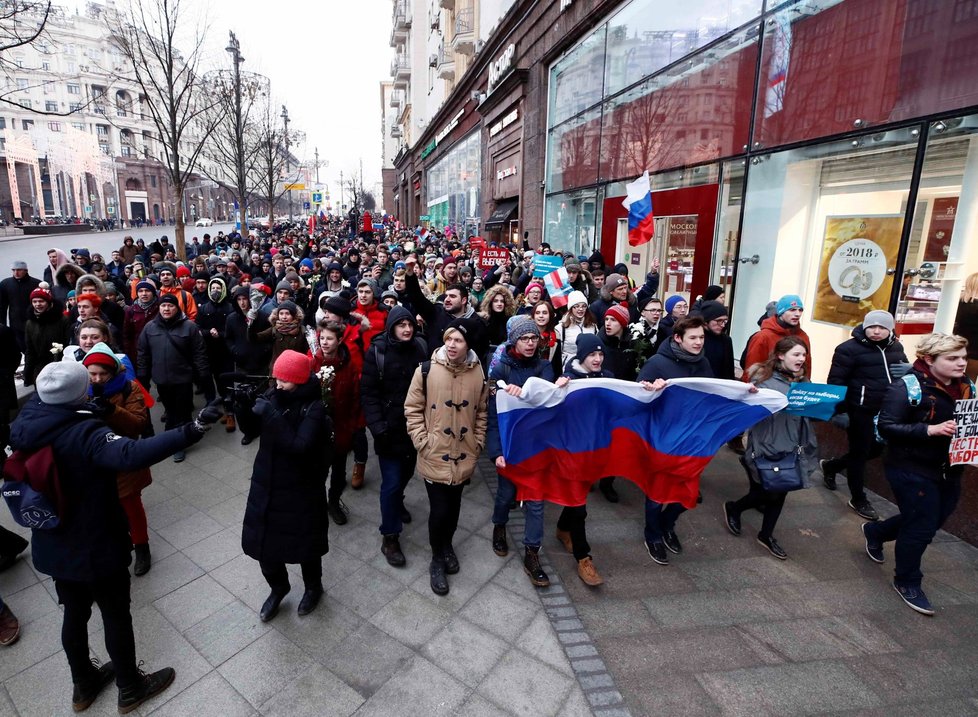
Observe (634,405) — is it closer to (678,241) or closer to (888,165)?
(888,165)

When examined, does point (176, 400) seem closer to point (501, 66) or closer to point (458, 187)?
point (501, 66)

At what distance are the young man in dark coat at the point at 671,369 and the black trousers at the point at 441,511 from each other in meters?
1.55

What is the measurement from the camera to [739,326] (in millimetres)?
8352

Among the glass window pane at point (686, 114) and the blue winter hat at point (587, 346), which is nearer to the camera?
the blue winter hat at point (587, 346)

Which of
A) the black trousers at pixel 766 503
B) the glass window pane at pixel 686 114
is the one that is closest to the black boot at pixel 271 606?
the black trousers at pixel 766 503

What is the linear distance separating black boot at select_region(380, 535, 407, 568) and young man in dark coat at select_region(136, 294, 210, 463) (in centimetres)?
315

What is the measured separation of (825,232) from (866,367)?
10.5 feet

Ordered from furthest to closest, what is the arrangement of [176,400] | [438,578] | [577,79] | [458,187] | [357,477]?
[458,187]
[577,79]
[176,400]
[357,477]
[438,578]

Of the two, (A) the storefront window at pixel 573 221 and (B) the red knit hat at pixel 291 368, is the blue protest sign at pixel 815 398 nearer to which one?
(B) the red knit hat at pixel 291 368

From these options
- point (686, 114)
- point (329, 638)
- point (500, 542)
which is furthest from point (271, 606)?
point (686, 114)

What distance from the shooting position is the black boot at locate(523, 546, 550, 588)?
3.92 meters

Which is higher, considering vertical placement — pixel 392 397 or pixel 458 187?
pixel 458 187

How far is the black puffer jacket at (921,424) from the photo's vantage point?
3.46 m

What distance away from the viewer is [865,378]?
4672 mm
